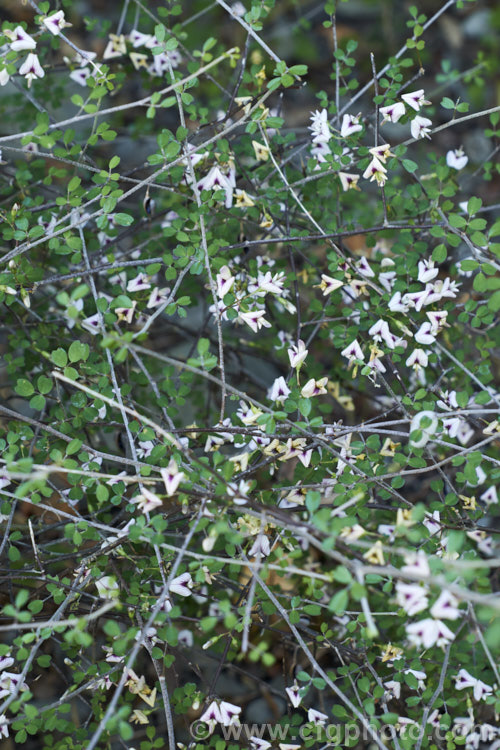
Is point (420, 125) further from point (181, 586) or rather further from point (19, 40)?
point (181, 586)

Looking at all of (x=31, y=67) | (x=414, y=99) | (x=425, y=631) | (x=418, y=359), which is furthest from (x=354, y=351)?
(x=31, y=67)

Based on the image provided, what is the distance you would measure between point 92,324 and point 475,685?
3.54ft

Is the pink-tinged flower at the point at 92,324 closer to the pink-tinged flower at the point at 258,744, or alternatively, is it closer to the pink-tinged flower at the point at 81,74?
the pink-tinged flower at the point at 81,74

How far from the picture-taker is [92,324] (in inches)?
62.6

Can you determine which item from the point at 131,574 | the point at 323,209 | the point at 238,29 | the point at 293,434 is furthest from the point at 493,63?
the point at 131,574

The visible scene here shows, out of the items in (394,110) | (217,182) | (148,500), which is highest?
(394,110)

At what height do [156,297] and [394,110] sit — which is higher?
[394,110]

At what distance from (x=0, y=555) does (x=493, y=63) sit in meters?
3.08

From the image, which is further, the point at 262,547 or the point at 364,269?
the point at 364,269

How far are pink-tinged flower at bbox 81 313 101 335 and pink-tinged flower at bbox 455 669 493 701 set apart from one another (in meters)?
1.02

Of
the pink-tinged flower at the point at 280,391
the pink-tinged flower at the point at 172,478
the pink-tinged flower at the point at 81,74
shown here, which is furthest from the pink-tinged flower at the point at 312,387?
the pink-tinged flower at the point at 81,74

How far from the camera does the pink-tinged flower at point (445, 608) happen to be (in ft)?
3.27

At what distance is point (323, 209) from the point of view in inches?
72.4

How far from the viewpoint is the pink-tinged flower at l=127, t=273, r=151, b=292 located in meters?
1.58
